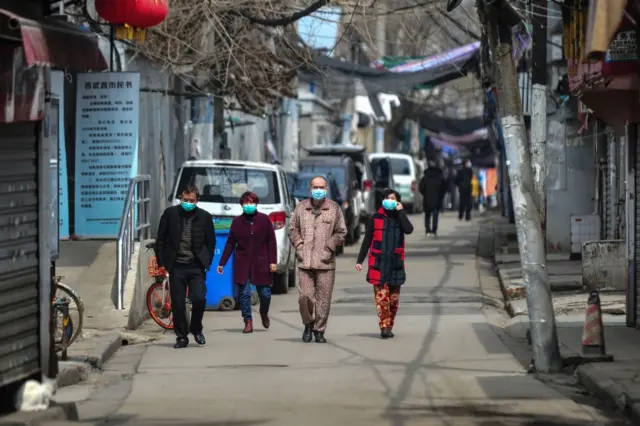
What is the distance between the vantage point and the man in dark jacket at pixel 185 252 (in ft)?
50.2

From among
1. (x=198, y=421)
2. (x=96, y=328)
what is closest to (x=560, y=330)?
(x=96, y=328)

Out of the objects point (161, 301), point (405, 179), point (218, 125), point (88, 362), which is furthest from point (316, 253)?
point (405, 179)

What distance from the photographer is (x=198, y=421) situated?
10172 millimetres

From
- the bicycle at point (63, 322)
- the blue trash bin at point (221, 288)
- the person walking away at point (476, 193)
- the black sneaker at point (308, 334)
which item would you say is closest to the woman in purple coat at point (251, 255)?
the black sneaker at point (308, 334)

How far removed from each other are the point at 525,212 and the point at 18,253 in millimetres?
5068

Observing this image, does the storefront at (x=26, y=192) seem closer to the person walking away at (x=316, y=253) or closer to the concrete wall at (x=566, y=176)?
the person walking away at (x=316, y=253)

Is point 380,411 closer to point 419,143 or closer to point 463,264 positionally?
point 463,264

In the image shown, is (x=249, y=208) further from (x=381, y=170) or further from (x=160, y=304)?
(x=381, y=170)

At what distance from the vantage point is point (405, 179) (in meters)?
52.6

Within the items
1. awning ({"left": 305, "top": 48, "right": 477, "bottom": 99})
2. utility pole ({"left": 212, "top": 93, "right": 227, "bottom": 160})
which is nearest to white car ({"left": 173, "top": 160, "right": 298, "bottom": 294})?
awning ({"left": 305, "top": 48, "right": 477, "bottom": 99})

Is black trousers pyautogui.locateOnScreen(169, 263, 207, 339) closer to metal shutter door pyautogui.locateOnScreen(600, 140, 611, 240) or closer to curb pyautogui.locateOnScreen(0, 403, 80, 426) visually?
curb pyautogui.locateOnScreen(0, 403, 80, 426)

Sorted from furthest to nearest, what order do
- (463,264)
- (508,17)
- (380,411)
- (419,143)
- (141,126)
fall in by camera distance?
(419,143), (463,264), (141,126), (508,17), (380,411)

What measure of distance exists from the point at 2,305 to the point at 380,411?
296 centimetres

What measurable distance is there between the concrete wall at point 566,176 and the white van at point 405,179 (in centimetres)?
2419
